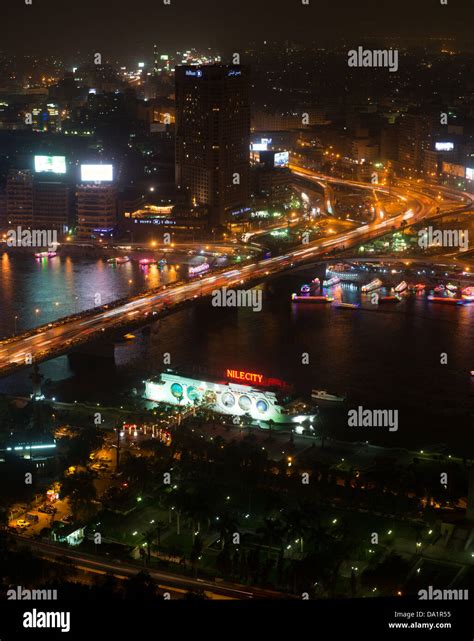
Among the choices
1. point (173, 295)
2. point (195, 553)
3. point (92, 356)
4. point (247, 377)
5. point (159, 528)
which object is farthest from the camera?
point (173, 295)

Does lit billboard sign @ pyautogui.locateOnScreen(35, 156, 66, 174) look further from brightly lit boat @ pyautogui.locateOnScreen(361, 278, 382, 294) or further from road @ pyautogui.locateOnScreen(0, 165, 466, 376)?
brightly lit boat @ pyautogui.locateOnScreen(361, 278, 382, 294)

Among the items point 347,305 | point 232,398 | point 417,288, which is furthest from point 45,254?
point 232,398

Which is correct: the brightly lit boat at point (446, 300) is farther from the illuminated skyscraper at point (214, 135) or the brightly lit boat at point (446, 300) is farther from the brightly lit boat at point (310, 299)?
the illuminated skyscraper at point (214, 135)

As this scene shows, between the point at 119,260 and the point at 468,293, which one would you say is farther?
the point at 119,260

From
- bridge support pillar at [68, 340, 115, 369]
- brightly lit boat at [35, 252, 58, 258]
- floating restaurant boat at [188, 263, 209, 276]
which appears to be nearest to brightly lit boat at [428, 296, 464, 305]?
floating restaurant boat at [188, 263, 209, 276]

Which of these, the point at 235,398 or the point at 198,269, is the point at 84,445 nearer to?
the point at 235,398

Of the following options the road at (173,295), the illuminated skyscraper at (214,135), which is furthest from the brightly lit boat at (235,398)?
the illuminated skyscraper at (214,135)
